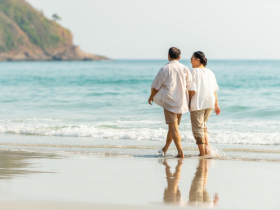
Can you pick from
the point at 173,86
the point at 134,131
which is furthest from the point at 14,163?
the point at 134,131

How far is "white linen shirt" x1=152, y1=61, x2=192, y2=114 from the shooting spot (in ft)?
22.1

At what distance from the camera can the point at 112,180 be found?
5.39 metres

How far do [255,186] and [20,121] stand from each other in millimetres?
8152

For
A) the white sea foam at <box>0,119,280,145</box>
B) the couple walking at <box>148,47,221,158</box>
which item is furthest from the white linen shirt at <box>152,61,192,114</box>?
the white sea foam at <box>0,119,280,145</box>

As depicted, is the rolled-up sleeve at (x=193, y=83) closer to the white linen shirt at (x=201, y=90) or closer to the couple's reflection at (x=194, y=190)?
the white linen shirt at (x=201, y=90)

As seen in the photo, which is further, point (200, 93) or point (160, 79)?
point (200, 93)

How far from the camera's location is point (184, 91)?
678cm

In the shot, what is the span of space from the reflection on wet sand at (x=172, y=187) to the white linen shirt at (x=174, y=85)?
0.89 m

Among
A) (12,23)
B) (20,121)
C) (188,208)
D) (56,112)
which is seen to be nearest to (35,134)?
(20,121)

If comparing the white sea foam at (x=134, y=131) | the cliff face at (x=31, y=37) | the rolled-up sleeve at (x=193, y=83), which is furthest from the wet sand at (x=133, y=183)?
the cliff face at (x=31, y=37)

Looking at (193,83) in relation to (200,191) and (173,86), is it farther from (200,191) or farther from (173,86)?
(200,191)

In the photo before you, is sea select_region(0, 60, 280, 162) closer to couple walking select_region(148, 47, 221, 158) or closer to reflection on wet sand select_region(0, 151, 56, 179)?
reflection on wet sand select_region(0, 151, 56, 179)

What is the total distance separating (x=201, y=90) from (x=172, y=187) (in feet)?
7.12

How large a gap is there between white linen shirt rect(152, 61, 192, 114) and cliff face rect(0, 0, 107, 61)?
13092 cm
